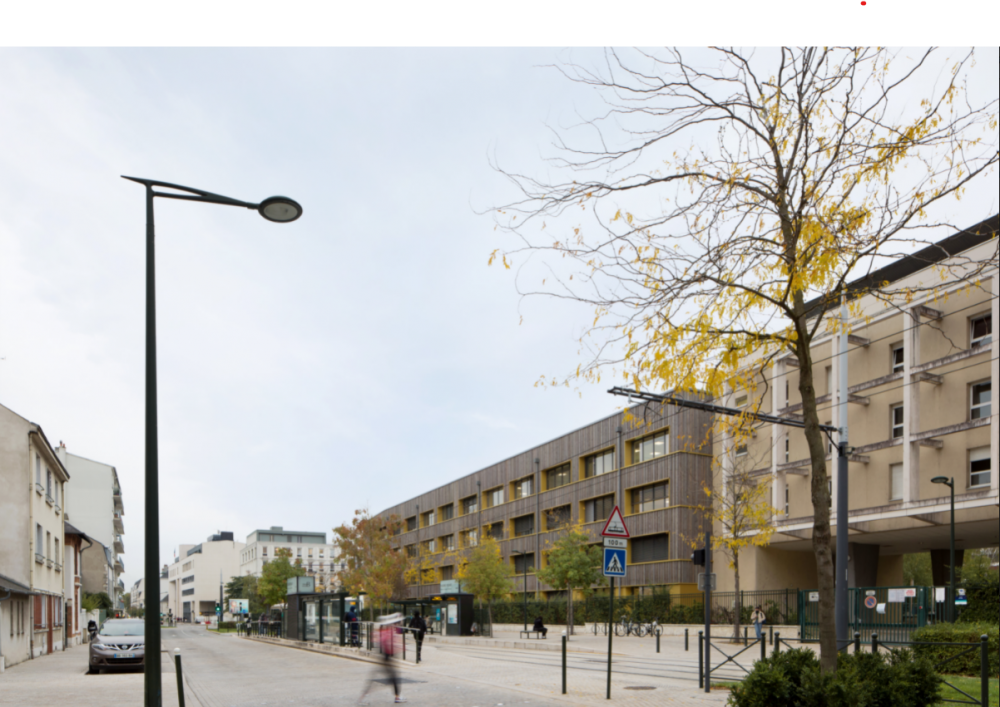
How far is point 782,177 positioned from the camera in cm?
1011

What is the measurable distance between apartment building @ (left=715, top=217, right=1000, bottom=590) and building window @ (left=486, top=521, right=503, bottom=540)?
2718 centimetres

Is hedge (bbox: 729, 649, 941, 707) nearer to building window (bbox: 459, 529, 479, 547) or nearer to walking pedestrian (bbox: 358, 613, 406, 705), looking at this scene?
walking pedestrian (bbox: 358, 613, 406, 705)

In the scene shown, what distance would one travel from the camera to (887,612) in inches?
1164

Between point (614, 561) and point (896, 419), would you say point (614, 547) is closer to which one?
point (614, 561)

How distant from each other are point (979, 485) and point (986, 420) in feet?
8.63

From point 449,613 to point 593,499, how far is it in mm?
16087

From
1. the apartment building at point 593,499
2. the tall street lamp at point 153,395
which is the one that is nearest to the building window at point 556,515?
the apartment building at point 593,499

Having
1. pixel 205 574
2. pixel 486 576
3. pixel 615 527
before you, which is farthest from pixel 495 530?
pixel 205 574

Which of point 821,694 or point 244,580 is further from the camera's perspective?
point 244,580

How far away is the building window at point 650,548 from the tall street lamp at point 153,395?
4073 cm

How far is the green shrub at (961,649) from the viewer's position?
51.3ft

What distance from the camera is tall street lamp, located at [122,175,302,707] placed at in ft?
26.2
